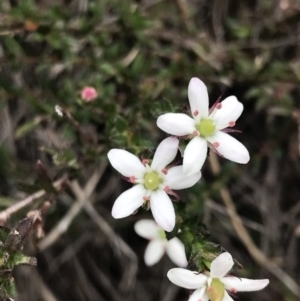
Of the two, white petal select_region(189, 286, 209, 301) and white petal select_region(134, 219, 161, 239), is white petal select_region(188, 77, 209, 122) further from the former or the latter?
white petal select_region(134, 219, 161, 239)

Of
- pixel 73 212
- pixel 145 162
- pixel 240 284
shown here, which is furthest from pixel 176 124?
pixel 73 212

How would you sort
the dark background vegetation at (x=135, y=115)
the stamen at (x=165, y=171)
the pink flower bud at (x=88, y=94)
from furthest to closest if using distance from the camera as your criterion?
the dark background vegetation at (x=135, y=115) → the pink flower bud at (x=88, y=94) → the stamen at (x=165, y=171)

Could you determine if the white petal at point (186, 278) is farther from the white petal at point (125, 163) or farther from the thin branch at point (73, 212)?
the thin branch at point (73, 212)

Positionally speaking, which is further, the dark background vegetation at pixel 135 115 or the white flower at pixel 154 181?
the dark background vegetation at pixel 135 115

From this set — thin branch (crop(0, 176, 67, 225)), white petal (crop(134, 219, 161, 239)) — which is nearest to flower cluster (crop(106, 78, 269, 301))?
thin branch (crop(0, 176, 67, 225))

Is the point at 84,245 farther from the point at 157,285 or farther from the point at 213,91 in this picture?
the point at 213,91

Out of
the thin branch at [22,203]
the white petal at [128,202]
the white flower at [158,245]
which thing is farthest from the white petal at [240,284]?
the white flower at [158,245]
